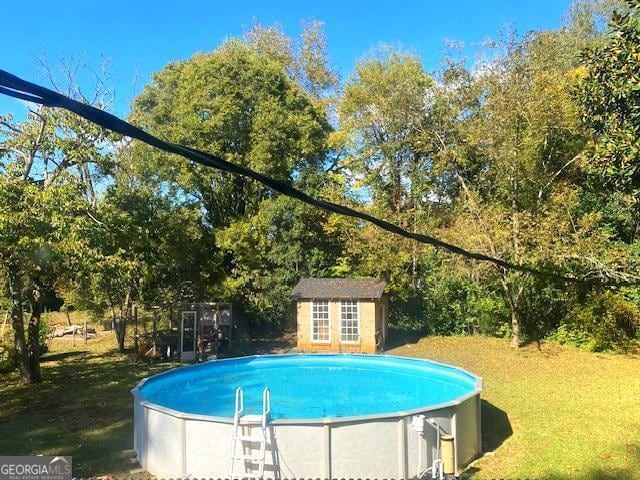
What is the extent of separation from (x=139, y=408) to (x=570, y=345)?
48.4ft

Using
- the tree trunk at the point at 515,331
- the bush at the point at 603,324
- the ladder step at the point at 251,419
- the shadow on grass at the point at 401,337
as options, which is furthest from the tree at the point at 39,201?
the bush at the point at 603,324

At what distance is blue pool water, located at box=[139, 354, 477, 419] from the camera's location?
10875 millimetres

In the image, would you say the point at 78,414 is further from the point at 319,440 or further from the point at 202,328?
the point at 202,328

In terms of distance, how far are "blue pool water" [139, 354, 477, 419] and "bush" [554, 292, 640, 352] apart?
23.4 ft

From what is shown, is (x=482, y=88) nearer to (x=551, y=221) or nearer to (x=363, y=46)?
(x=551, y=221)

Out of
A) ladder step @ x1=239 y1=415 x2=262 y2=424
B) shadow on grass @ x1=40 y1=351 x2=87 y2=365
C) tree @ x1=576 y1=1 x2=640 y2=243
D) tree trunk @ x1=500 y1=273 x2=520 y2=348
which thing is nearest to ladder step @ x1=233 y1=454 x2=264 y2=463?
ladder step @ x1=239 y1=415 x2=262 y2=424

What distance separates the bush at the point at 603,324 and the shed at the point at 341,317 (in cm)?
662

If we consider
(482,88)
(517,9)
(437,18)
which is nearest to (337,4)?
(437,18)

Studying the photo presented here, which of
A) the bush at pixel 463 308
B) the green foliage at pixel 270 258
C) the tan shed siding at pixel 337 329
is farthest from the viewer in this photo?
the green foliage at pixel 270 258

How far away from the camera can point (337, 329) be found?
17719 millimetres

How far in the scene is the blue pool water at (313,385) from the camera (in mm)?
10875

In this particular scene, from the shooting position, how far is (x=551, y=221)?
16.0 meters

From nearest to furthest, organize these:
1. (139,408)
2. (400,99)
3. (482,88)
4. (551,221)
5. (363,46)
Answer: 1. (139,408)
2. (551,221)
3. (482,88)
4. (400,99)
5. (363,46)

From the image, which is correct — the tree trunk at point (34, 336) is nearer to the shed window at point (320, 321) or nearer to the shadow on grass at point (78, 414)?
the shadow on grass at point (78, 414)
